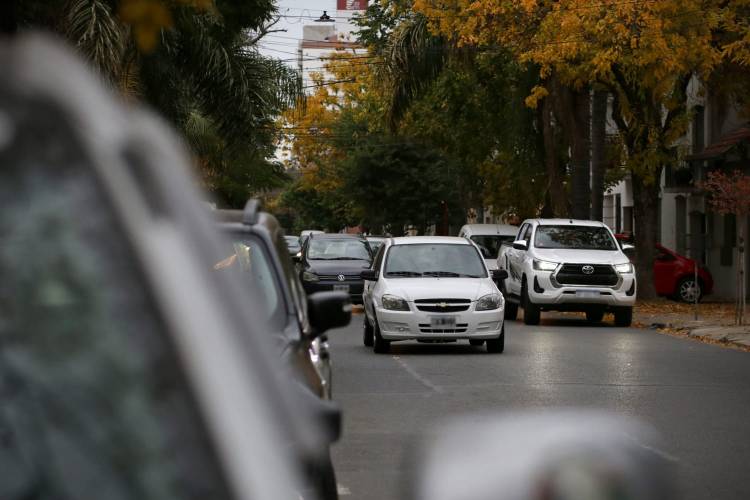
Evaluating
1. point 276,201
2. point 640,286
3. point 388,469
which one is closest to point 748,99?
point 640,286

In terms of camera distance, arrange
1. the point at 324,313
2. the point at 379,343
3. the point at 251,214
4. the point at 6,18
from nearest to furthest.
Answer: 1. the point at 6,18
2. the point at 324,313
3. the point at 251,214
4. the point at 379,343

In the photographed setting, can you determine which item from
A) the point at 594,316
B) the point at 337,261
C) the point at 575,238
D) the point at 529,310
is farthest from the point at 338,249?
the point at 529,310

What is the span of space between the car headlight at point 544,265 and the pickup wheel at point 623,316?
4.73ft

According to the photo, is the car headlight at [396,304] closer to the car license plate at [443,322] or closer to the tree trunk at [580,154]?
the car license plate at [443,322]

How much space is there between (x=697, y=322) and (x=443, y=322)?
8579 mm

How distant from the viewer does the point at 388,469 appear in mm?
9781

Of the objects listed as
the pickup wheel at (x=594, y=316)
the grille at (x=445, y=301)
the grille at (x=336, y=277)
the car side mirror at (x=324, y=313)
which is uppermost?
the car side mirror at (x=324, y=313)

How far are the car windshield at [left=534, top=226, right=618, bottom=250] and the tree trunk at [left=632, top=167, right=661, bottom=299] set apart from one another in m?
6.93

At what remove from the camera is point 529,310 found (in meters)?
27.5

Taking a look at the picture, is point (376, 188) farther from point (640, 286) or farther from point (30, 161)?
point (30, 161)

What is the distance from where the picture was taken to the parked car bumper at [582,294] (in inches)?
1049

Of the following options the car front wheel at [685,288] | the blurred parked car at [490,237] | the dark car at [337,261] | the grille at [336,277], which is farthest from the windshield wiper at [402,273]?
the car front wheel at [685,288]

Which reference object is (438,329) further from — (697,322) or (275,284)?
(275,284)

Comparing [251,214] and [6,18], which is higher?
[6,18]
